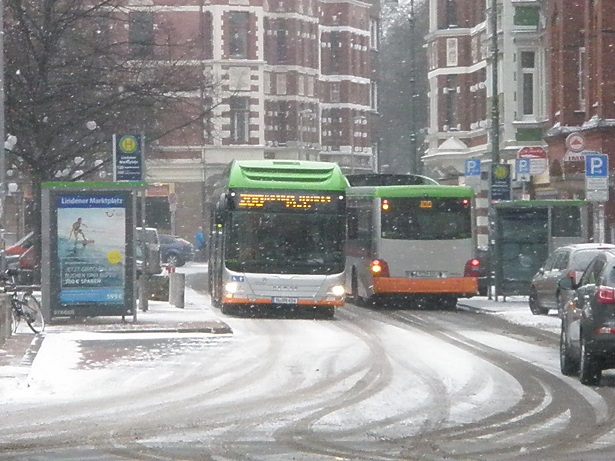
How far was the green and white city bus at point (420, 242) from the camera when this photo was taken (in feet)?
121

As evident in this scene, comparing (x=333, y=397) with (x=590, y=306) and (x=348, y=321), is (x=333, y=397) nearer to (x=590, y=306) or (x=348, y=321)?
(x=590, y=306)

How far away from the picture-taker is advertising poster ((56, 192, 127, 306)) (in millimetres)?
28297

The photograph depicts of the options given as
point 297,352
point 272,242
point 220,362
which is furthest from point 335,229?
point 220,362

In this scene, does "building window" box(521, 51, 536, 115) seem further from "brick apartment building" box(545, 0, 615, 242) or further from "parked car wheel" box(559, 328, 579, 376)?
"parked car wheel" box(559, 328, 579, 376)

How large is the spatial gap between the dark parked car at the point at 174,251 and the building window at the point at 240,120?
1565 centimetres

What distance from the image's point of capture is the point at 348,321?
32938mm

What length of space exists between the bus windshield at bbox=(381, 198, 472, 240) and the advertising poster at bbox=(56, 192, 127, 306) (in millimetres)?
9767

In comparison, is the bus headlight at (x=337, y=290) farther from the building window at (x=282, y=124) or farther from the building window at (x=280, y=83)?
the building window at (x=280, y=83)

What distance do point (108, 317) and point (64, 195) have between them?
3.20 metres

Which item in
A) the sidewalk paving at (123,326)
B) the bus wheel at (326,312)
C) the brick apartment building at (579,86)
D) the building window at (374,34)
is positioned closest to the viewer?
the sidewalk paving at (123,326)

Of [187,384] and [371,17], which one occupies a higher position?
[371,17]

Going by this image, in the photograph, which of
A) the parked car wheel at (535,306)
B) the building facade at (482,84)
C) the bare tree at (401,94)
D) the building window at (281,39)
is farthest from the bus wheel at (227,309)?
the bare tree at (401,94)

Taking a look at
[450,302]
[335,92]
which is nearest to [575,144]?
[450,302]

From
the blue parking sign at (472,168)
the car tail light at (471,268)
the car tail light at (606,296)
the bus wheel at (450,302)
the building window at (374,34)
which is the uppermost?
the building window at (374,34)
